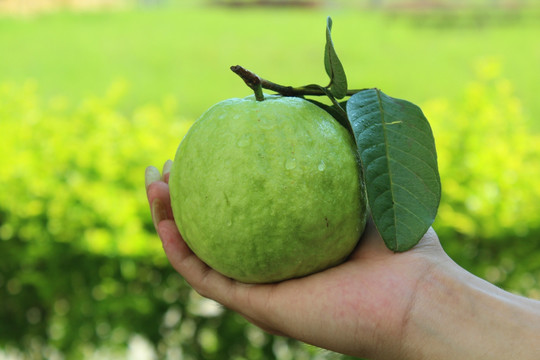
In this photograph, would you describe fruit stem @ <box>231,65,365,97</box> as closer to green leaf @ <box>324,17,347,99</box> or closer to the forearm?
green leaf @ <box>324,17,347,99</box>

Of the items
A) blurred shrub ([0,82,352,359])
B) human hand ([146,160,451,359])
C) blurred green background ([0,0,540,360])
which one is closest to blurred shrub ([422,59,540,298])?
blurred green background ([0,0,540,360])

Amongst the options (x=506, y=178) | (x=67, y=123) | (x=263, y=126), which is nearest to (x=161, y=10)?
(x=67, y=123)

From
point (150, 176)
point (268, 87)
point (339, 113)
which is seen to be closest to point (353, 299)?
point (339, 113)

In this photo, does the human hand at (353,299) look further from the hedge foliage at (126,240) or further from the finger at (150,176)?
the hedge foliage at (126,240)

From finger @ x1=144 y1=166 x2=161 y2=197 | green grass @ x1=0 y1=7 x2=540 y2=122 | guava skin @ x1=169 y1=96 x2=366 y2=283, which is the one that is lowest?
green grass @ x1=0 y1=7 x2=540 y2=122

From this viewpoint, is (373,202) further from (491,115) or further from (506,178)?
(491,115)

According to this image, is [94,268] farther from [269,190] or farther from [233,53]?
[233,53]

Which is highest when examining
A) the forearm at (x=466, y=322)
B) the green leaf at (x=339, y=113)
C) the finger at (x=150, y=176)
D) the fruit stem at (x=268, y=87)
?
the fruit stem at (x=268, y=87)

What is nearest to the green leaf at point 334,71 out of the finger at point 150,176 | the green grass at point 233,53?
the finger at point 150,176

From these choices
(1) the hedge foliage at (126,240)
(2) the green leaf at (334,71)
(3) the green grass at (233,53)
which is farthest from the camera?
(3) the green grass at (233,53)
